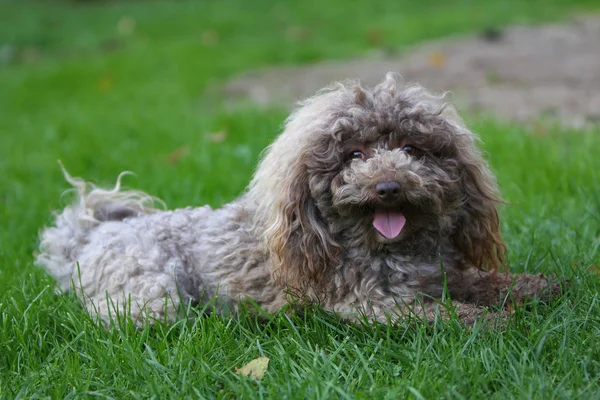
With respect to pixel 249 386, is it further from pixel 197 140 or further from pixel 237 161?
Answer: pixel 197 140

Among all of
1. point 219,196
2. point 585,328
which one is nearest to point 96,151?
point 219,196

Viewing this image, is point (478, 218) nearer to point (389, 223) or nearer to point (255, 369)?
point (389, 223)

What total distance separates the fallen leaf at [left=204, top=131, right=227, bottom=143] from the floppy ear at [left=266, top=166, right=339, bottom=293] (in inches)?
149

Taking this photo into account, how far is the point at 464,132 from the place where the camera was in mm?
3775

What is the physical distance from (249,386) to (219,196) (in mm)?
2887

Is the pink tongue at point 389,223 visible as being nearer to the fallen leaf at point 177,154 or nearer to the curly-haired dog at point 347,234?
the curly-haired dog at point 347,234

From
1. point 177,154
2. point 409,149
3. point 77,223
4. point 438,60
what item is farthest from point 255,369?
point 438,60

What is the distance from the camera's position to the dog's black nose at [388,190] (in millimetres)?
3428

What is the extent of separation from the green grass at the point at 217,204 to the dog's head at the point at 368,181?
0.38 metres

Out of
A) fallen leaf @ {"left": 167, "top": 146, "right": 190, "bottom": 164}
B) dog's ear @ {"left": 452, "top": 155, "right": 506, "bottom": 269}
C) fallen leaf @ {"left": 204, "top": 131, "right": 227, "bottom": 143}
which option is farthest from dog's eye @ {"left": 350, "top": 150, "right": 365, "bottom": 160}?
fallen leaf @ {"left": 204, "top": 131, "right": 227, "bottom": 143}

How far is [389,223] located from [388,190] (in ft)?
0.66

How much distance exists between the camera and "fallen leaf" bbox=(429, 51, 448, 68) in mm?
10386

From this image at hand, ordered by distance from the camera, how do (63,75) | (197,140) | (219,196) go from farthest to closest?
1. (63,75)
2. (197,140)
3. (219,196)

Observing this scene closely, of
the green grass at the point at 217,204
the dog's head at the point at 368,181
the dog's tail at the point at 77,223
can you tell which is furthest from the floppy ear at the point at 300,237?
the dog's tail at the point at 77,223
